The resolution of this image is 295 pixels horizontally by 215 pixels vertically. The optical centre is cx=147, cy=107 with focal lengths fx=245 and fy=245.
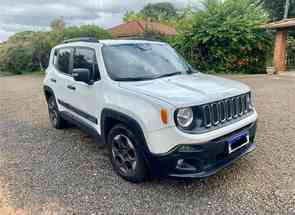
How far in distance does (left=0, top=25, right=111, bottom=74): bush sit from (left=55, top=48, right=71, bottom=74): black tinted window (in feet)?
49.5

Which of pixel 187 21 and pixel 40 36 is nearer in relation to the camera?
pixel 187 21

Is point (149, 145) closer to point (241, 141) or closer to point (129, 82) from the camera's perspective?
point (129, 82)

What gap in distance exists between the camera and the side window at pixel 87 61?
138 inches

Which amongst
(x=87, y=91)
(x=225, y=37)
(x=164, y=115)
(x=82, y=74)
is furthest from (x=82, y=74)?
(x=225, y=37)

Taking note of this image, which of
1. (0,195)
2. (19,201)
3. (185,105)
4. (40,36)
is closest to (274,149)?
(185,105)

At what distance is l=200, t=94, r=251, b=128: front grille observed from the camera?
104 inches

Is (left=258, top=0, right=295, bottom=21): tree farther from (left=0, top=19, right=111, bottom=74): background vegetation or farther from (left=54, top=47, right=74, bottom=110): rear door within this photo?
(left=54, top=47, right=74, bottom=110): rear door

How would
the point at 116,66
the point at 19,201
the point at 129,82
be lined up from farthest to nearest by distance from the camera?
the point at 116,66 → the point at 129,82 → the point at 19,201

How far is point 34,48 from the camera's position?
20.6 metres

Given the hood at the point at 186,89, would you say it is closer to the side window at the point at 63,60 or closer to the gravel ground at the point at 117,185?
the gravel ground at the point at 117,185

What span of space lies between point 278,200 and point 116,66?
100 inches

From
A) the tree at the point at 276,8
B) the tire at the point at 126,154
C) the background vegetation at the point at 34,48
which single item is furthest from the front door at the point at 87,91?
the tree at the point at 276,8

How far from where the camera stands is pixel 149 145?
106 inches

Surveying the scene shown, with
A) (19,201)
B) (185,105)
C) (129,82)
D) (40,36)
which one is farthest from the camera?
(40,36)
